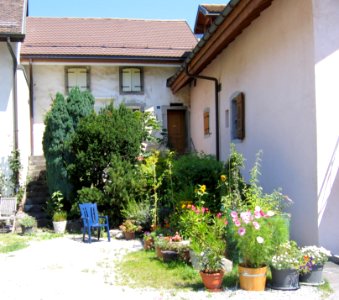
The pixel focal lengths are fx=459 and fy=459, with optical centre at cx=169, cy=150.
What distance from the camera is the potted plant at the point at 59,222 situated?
10.8 metres

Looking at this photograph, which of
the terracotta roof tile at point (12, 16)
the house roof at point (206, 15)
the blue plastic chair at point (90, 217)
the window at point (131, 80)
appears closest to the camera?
the blue plastic chair at point (90, 217)

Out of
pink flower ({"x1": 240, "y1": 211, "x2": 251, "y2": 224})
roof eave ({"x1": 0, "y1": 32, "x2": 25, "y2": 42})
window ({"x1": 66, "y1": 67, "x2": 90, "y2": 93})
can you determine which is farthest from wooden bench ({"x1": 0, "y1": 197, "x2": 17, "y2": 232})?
pink flower ({"x1": 240, "y1": 211, "x2": 251, "y2": 224})

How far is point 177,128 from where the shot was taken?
17406mm

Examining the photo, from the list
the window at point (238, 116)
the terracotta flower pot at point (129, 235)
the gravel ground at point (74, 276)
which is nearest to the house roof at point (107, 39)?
the window at point (238, 116)

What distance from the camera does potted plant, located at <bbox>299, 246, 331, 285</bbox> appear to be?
5.24 m

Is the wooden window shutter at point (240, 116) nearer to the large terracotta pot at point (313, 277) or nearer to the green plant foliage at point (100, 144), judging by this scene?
the green plant foliage at point (100, 144)

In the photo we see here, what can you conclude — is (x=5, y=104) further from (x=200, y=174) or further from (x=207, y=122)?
(x=200, y=174)

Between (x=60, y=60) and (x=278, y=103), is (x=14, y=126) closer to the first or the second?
(x=60, y=60)

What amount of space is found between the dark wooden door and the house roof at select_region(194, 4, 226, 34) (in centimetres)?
342

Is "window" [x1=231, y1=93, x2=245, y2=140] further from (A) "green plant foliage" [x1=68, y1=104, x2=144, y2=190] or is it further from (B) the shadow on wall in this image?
(B) the shadow on wall

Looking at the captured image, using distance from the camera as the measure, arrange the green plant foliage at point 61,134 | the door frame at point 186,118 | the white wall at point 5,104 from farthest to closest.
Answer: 1. the door frame at point 186,118
2. the white wall at point 5,104
3. the green plant foliage at point 61,134

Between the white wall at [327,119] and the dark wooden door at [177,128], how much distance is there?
10.7 meters

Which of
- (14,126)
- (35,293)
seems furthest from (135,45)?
(35,293)

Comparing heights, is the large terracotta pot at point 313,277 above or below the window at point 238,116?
below
